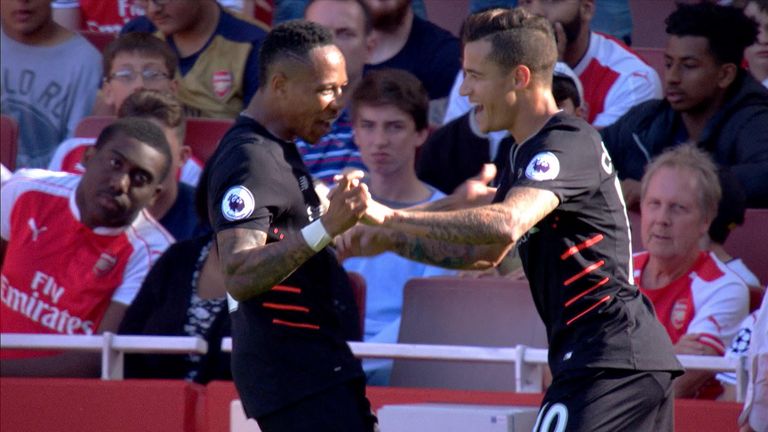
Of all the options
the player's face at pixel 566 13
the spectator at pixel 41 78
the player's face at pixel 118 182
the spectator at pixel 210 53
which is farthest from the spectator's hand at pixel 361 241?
the spectator at pixel 41 78

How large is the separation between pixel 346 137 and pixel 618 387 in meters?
3.29

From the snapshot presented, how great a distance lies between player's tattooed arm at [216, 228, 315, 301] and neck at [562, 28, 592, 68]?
12.2 feet

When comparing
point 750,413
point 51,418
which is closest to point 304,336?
point 750,413

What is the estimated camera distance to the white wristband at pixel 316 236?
359 cm

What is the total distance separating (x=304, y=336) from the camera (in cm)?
400

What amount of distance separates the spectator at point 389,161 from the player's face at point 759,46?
6.41 ft

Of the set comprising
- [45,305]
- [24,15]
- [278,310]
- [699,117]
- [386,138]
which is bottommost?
[45,305]

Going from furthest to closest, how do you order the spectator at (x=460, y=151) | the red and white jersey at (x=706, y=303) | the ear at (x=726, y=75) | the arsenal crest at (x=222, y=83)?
1. the arsenal crest at (x=222, y=83)
2. the spectator at (x=460, y=151)
3. the ear at (x=726, y=75)
4. the red and white jersey at (x=706, y=303)

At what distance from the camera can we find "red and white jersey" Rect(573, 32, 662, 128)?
7.02 m

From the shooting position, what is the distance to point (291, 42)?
164 inches

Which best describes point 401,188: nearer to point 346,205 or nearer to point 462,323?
point 462,323

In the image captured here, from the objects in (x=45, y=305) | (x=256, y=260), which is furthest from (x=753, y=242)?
(x=45, y=305)

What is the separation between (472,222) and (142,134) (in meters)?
2.84

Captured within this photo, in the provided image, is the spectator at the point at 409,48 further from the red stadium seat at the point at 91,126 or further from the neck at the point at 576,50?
the red stadium seat at the point at 91,126
